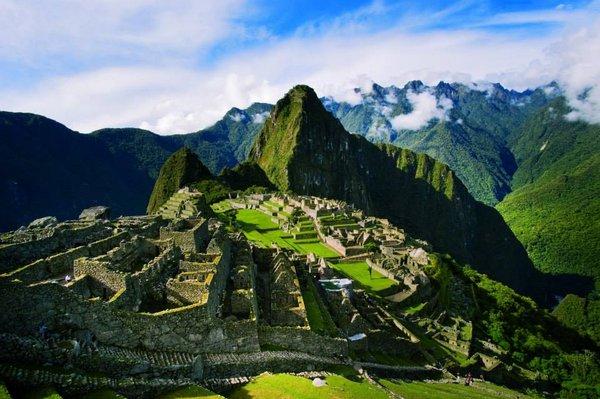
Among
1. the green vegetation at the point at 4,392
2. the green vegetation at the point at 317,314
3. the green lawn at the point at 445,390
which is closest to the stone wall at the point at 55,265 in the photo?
the green vegetation at the point at 4,392

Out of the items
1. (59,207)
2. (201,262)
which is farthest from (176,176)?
(201,262)

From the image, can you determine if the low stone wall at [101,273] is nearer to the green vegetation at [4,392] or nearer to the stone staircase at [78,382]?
the stone staircase at [78,382]

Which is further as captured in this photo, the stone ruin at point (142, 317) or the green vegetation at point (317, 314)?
the green vegetation at point (317, 314)

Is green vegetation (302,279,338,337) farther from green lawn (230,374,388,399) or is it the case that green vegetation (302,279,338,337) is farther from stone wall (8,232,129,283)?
stone wall (8,232,129,283)

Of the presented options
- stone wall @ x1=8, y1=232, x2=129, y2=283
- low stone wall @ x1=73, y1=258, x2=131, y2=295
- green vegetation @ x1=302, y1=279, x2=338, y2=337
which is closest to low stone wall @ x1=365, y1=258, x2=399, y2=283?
green vegetation @ x1=302, y1=279, x2=338, y2=337

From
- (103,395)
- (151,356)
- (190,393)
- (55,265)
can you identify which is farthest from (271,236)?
(103,395)

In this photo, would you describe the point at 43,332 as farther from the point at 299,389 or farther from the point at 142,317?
the point at 299,389

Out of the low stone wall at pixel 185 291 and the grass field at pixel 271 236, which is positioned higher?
the low stone wall at pixel 185 291

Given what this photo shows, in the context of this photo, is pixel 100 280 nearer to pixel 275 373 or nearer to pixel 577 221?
pixel 275 373
